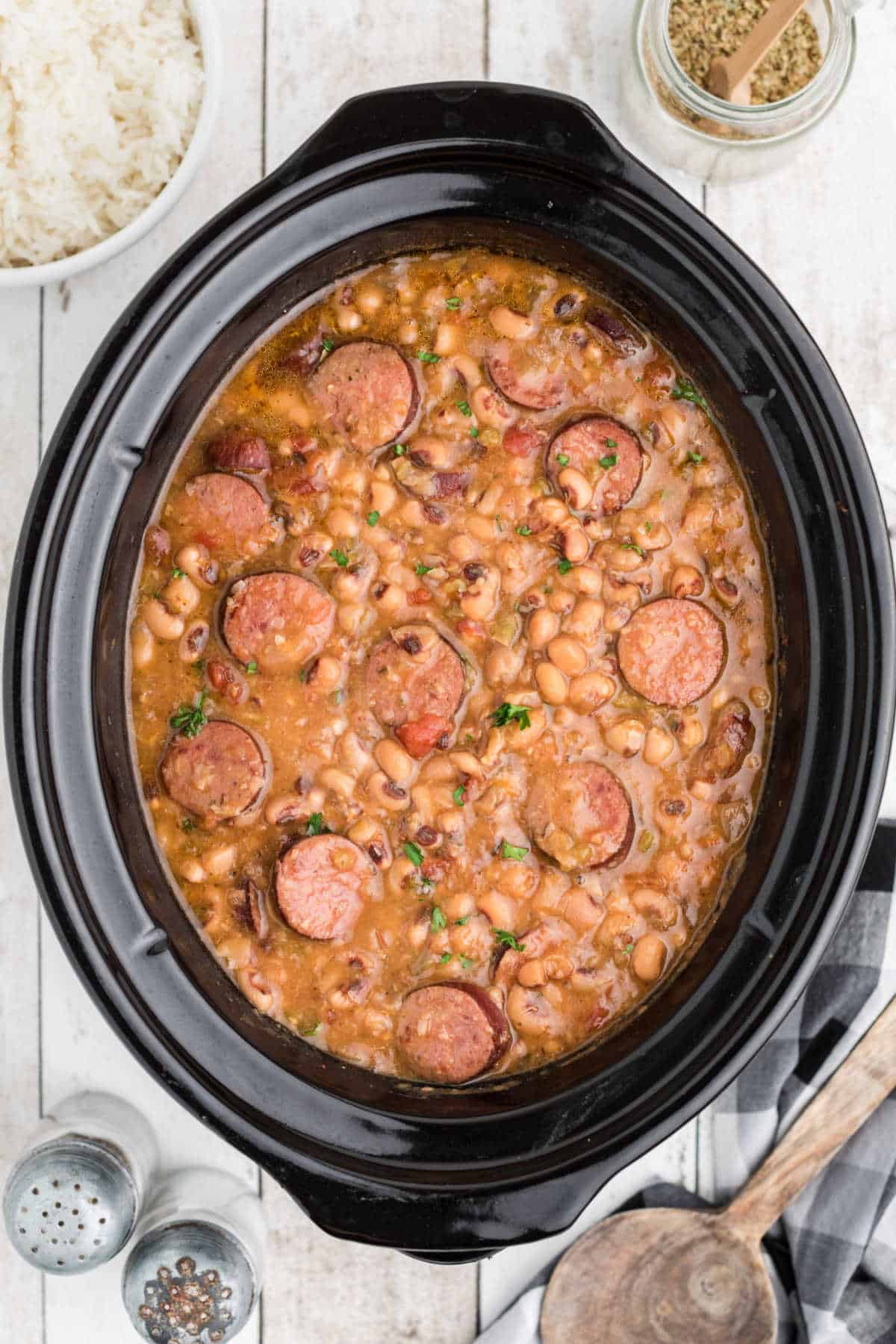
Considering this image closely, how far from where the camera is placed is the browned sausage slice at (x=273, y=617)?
2.79m

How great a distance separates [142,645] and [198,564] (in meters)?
0.22

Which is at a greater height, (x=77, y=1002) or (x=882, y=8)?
(x=882, y=8)

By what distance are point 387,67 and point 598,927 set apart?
2183 mm

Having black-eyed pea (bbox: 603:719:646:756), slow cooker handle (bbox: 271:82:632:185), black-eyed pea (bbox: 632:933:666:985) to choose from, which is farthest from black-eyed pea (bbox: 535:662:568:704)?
slow cooker handle (bbox: 271:82:632:185)

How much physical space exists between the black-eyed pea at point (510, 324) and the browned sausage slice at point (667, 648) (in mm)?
666

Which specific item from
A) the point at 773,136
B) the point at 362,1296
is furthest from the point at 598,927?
the point at 773,136

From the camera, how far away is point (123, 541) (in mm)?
2719

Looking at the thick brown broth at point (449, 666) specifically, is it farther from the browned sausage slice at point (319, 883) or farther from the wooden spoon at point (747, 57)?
the wooden spoon at point (747, 57)

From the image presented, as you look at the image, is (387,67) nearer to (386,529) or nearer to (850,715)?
(386,529)

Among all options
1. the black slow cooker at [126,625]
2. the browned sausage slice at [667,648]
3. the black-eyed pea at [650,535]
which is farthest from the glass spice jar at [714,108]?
the browned sausage slice at [667,648]

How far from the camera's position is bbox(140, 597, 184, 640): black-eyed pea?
2.78 m

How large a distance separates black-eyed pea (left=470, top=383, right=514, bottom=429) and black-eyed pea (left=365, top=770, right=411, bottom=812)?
81 centimetres

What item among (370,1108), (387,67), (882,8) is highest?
(882,8)

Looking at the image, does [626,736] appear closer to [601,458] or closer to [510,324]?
[601,458]
